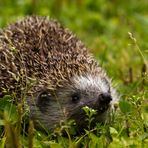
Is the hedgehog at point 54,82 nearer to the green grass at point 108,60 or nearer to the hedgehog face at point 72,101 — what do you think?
the hedgehog face at point 72,101

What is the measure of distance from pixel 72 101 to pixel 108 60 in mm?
2423

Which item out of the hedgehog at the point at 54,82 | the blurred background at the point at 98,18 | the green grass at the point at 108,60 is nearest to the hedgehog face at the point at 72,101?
the hedgehog at the point at 54,82

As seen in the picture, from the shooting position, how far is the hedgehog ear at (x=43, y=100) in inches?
241

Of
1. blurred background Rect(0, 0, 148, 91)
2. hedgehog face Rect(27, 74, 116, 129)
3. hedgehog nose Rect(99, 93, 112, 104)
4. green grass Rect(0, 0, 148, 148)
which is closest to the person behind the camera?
green grass Rect(0, 0, 148, 148)

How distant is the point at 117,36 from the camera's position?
1024 centimetres

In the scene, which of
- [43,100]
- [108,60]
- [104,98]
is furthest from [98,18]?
[104,98]

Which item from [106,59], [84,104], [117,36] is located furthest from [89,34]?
[84,104]

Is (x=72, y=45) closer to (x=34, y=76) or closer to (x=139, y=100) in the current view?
(x=34, y=76)

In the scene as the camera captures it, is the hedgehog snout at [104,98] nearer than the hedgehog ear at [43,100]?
Yes

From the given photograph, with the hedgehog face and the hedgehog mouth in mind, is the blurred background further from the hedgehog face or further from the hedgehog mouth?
the hedgehog mouth

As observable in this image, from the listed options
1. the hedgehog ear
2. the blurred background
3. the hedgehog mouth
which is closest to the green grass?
the blurred background

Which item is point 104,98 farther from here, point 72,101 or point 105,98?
point 72,101

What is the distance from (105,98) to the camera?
5832 mm

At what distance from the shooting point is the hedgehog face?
6004mm
